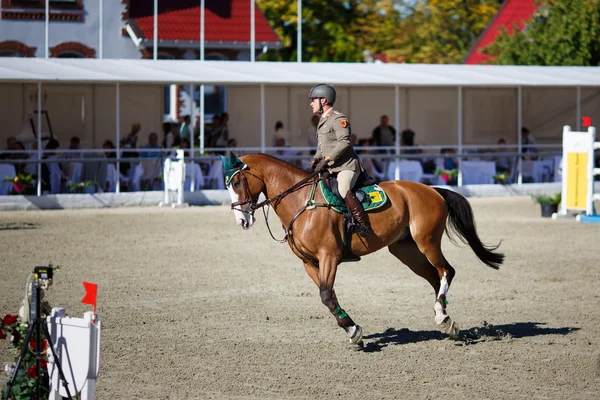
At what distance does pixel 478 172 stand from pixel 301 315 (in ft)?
52.6

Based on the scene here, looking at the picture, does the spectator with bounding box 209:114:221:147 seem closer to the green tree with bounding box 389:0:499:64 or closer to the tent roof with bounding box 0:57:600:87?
the tent roof with bounding box 0:57:600:87

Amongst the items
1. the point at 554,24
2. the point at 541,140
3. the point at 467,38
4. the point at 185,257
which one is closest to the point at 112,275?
the point at 185,257

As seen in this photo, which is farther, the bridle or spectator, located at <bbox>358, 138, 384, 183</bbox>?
spectator, located at <bbox>358, 138, 384, 183</bbox>

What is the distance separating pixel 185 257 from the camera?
47.0ft

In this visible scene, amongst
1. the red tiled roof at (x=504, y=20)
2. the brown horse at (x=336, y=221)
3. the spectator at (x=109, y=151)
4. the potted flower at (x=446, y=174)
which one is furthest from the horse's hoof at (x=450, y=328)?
the red tiled roof at (x=504, y=20)

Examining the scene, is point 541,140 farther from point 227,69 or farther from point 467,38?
point 467,38

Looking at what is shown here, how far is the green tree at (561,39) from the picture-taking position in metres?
33.6

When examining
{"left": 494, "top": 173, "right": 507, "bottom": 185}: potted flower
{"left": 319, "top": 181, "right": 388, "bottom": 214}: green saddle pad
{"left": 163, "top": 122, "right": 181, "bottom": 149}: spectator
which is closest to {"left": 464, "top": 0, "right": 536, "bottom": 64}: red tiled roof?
{"left": 494, "top": 173, "right": 507, "bottom": 185}: potted flower

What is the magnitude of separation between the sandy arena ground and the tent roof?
534 cm

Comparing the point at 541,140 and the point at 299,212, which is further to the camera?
the point at 541,140

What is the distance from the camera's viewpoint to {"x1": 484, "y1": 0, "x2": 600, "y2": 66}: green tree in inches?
1321

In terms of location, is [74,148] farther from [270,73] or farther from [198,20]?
[198,20]

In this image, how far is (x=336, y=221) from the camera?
8812mm

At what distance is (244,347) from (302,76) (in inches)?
628
